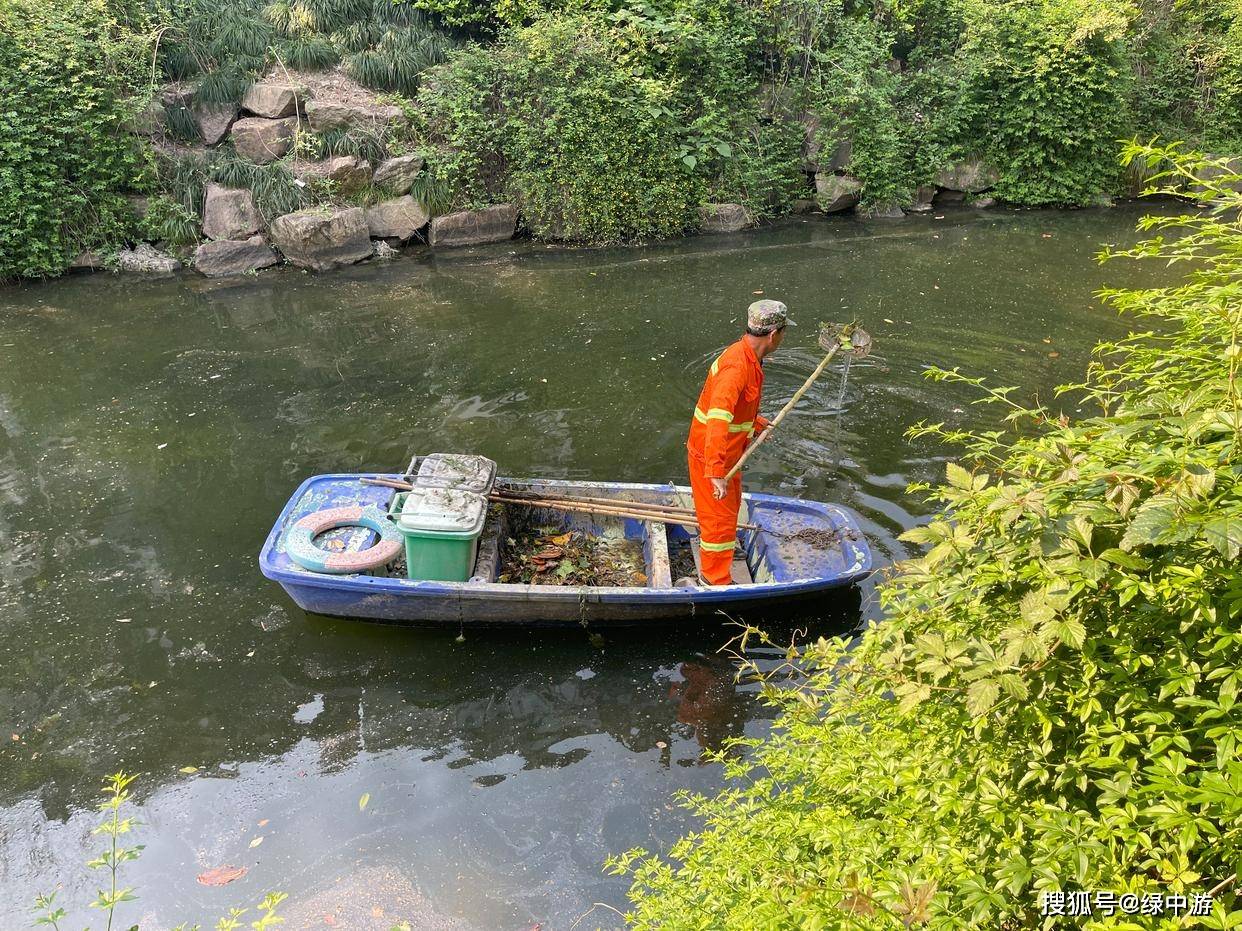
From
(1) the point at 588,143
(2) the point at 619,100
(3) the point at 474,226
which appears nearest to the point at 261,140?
(3) the point at 474,226

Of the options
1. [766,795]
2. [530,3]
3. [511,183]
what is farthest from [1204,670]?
[530,3]

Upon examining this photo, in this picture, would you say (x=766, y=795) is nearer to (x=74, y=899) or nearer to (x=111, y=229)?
(x=74, y=899)

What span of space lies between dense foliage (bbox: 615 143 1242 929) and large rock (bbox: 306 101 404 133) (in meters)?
14.4

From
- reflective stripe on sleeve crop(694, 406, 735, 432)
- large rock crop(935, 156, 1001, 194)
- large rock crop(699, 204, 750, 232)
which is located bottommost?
large rock crop(699, 204, 750, 232)

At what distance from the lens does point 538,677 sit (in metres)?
6.15

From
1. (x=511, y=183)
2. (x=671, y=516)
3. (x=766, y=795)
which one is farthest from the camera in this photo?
(x=511, y=183)

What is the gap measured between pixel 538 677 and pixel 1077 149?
15827 millimetres

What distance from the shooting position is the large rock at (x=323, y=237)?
14.2 metres

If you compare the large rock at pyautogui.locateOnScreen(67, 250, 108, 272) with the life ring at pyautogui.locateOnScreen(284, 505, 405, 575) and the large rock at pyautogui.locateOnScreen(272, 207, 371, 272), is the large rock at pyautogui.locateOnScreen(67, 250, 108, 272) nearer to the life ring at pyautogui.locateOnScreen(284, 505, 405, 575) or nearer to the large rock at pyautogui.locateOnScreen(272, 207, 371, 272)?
the large rock at pyautogui.locateOnScreen(272, 207, 371, 272)

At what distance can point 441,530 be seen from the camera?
5.94m

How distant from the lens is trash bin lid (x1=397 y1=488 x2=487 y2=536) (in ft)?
19.5

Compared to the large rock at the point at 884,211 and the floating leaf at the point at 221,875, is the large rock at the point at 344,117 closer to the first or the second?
the large rock at the point at 884,211

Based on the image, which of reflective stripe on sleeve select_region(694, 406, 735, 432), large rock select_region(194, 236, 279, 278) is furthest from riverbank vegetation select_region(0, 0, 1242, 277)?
reflective stripe on sleeve select_region(694, 406, 735, 432)

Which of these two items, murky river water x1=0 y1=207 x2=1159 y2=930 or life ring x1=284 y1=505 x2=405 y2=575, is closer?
murky river water x1=0 y1=207 x2=1159 y2=930
